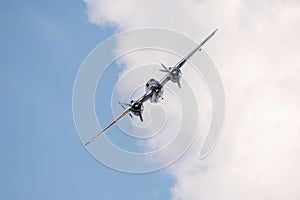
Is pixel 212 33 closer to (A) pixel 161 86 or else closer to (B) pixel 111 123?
(A) pixel 161 86

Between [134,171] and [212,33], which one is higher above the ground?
[212,33]

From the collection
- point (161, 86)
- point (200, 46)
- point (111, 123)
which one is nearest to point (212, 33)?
point (200, 46)

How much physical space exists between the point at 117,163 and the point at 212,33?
3026 cm

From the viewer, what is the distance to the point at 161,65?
6004 inches

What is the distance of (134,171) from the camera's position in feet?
522

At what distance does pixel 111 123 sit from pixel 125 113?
3.20 metres

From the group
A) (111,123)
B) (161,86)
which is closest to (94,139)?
(111,123)

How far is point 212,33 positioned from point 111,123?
25.0 m

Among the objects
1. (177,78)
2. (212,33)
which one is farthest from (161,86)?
(212,33)

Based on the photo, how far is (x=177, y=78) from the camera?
507 ft

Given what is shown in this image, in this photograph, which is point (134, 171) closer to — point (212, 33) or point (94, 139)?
point (94, 139)

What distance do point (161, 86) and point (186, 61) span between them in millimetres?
6532

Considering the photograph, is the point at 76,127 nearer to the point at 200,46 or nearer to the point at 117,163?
the point at 117,163

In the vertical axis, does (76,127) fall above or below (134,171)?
above
